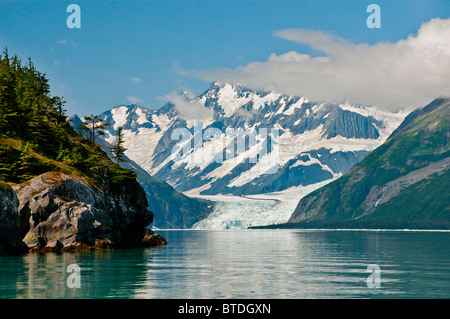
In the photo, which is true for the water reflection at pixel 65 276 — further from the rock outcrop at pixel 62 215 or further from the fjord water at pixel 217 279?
the rock outcrop at pixel 62 215

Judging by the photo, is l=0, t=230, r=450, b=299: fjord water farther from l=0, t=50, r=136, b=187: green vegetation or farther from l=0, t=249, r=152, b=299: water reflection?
l=0, t=50, r=136, b=187: green vegetation

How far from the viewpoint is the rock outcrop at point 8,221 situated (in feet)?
318

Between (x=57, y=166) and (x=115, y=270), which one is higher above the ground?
(x=57, y=166)

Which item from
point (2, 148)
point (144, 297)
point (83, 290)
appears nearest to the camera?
point (144, 297)

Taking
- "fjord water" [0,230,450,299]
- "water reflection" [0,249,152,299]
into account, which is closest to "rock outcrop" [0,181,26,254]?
"water reflection" [0,249,152,299]

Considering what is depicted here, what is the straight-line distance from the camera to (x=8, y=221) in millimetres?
98000

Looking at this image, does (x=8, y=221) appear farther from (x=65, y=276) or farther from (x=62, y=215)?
(x=65, y=276)

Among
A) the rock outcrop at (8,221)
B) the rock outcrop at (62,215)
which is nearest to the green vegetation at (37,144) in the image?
the rock outcrop at (62,215)

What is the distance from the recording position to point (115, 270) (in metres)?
79.1

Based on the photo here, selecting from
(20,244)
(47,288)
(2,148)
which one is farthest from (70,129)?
(47,288)
